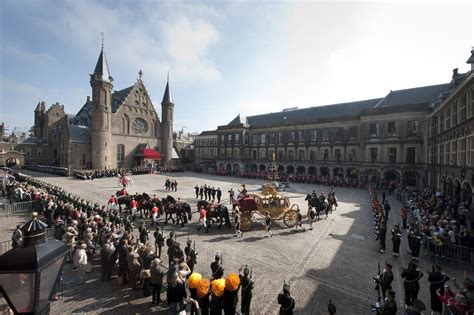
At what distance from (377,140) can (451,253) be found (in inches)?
1029

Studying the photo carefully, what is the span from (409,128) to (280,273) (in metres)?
31.1

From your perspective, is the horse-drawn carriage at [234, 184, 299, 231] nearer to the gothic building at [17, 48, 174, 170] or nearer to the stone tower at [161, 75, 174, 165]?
the gothic building at [17, 48, 174, 170]

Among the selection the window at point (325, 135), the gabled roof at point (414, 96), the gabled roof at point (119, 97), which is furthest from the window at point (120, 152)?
the gabled roof at point (414, 96)

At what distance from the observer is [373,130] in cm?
3291

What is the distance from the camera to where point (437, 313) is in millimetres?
6676

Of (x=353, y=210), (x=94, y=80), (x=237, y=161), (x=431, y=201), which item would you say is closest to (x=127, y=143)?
(x=94, y=80)

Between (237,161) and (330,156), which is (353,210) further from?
(237,161)

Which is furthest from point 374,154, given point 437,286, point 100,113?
point 100,113

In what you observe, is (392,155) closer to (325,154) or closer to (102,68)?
(325,154)

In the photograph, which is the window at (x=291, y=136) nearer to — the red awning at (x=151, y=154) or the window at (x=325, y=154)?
the window at (x=325, y=154)

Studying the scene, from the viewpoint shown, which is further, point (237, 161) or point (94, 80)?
point (237, 161)

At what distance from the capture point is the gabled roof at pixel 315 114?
3847 centimetres

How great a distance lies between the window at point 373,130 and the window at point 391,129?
135 centimetres

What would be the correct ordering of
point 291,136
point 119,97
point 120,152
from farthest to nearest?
point 119,97
point 120,152
point 291,136
